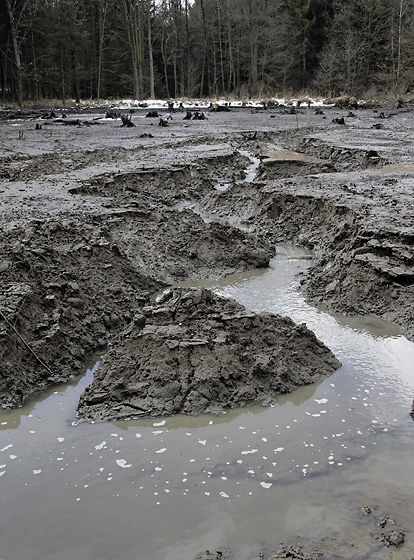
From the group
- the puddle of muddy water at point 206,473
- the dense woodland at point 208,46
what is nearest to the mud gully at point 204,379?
the puddle of muddy water at point 206,473

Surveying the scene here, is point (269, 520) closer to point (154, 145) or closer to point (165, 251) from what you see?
point (165, 251)

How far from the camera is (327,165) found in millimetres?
A: 10305

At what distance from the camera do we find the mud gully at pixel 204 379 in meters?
2.47

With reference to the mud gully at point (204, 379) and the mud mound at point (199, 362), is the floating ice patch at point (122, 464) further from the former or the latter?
the mud mound at point (199, 362)

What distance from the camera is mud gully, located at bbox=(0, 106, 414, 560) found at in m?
2.47

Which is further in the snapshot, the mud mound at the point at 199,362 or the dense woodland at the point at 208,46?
the dense woodland at the point at 208,46

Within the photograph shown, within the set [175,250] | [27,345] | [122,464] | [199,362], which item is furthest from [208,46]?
[122,464]

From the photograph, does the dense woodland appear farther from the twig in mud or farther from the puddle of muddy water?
the puddle of muddy water

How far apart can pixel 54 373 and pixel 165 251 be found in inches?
109

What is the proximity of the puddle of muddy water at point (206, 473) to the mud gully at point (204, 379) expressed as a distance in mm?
11

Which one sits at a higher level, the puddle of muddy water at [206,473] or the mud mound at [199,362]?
the mud mound at [199,362]

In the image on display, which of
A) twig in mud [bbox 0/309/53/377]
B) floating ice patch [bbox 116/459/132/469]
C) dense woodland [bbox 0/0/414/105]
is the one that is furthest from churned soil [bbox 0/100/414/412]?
dense woodland [bbox 0/0/414/105]

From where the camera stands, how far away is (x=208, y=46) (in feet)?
152

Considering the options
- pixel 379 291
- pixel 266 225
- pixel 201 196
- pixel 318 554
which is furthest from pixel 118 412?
pixel 201 196
